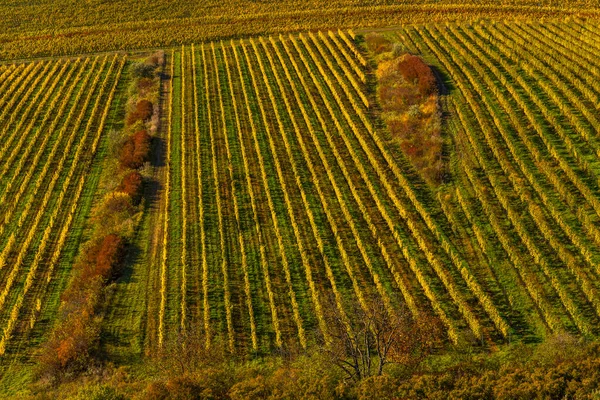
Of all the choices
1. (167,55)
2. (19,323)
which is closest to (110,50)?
(167,55)

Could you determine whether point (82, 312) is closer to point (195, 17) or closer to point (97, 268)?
point (97, 268)

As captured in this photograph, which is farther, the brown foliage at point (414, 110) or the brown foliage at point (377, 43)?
the brown foliage at point (377, 43)

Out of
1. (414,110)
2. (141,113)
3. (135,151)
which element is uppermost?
(141,113)

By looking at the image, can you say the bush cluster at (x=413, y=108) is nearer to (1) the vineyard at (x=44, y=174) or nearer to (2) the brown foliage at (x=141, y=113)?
(2) the brown foliage at (x=141, y=113)

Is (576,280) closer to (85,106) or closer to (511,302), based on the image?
(511,302)

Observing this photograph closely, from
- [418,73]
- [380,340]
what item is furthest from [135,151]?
[380,340]

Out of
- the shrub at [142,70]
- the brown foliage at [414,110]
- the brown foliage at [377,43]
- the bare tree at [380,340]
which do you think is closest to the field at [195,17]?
the brown foliage at [377,43]
